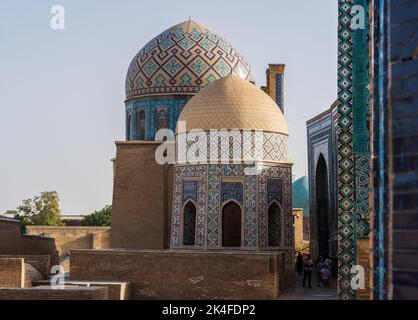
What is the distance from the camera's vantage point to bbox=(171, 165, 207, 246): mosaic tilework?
18.9 metres

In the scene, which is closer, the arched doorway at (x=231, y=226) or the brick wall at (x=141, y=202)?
the arched doorway at (x=231, y=226)

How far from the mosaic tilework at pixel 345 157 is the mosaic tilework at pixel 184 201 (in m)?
5.67

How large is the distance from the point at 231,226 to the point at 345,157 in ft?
25.4

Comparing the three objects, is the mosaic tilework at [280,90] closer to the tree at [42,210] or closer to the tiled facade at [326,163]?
the tiled facade at [326,163]

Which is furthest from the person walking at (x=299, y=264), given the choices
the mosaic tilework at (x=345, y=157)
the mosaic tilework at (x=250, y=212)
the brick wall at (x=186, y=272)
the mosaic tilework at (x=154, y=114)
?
the mosaic tilework at (x=345, y=157)

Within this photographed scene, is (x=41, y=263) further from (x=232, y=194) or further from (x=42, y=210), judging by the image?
(x=42, y=210)

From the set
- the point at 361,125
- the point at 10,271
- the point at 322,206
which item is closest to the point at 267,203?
the point at 322,206

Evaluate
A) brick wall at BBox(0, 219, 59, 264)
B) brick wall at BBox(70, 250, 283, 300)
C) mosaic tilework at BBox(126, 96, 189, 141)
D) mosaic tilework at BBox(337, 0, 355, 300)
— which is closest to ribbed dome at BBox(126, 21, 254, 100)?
mosaic tilework at BBox(126, 96, 189, 141)

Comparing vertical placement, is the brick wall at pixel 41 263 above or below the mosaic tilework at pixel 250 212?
below

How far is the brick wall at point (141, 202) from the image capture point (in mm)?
21531

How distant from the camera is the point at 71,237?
2928 cm

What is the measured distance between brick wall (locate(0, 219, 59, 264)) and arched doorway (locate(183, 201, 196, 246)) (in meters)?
3.87
